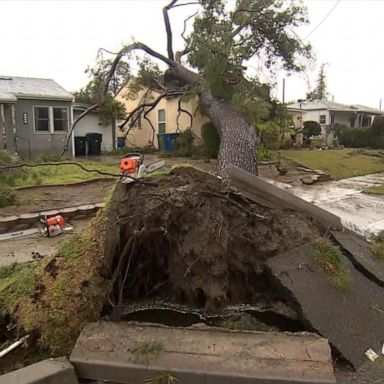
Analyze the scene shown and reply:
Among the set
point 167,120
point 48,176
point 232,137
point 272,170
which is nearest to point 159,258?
point 232,137

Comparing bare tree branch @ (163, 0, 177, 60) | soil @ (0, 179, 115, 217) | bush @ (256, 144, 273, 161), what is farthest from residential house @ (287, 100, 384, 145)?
soil @ (0, 179, 115, 217)

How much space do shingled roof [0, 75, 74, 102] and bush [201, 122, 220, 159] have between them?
6.12m

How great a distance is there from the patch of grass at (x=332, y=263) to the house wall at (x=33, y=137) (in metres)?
13.9

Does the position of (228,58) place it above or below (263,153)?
above

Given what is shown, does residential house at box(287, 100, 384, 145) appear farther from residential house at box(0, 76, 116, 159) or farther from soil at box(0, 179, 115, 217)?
soil at box(0, 179, 115, 217)

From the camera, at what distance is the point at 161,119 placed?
1939 cm

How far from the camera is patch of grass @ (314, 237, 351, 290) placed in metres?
3.38

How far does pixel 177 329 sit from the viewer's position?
9.25 feet

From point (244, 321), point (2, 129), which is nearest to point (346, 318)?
point (244, 321)

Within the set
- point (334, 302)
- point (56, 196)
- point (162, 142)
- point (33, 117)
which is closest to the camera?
point (334, 302)

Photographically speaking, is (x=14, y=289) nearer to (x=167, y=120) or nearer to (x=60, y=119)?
(x=60, y=119)

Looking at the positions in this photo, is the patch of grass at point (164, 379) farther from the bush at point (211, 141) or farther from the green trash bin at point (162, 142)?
the green trash bin at point (162, 142)

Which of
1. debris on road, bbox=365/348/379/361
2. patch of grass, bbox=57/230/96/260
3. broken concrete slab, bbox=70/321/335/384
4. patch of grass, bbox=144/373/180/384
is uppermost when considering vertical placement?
patch of grass, bbox=57/230/96/260

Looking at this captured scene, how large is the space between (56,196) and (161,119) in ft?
39.9
